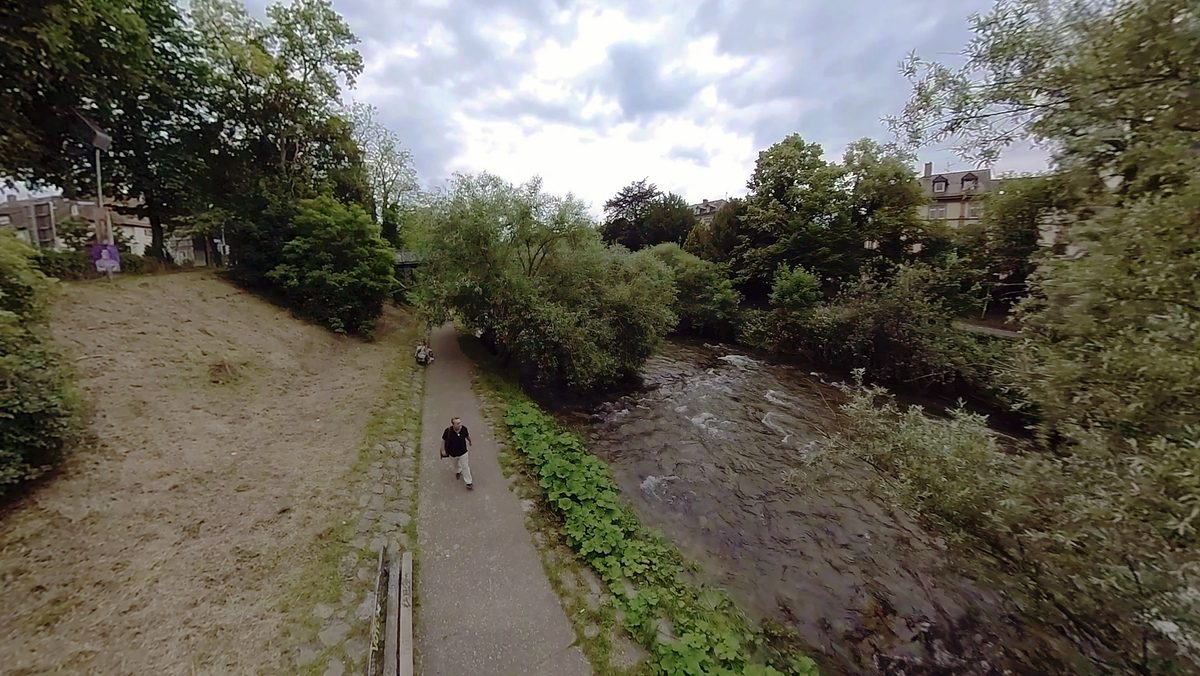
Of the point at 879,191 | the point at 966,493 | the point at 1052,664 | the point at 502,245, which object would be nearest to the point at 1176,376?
the point at 966,493

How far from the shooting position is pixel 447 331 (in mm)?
24016

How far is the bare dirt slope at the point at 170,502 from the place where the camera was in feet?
14.0

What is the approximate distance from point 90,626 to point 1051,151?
38.2ft

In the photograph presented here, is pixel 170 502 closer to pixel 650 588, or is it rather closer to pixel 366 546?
pixel 366 546

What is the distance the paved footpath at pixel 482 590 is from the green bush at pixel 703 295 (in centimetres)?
1876

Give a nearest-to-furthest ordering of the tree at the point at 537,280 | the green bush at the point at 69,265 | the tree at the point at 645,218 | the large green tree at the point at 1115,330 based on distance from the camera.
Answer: the large green tree at the point at 1115,330 < the green bush at the point at 69,265 < the tree at the point at 537,280 < the tree at the point at 645,218

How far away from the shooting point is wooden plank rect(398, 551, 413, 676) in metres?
4.30

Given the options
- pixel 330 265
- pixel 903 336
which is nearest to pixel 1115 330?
pixel 903 336

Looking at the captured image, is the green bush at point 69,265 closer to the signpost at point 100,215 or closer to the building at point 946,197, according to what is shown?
the signpost at point 100,215

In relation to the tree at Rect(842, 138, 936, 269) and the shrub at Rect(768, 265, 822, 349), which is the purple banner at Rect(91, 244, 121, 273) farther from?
the tree at Rect(842, 138, 936, 269)

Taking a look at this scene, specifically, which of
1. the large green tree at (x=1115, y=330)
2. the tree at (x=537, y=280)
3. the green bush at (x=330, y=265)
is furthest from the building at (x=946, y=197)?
the green bush at (x=330, y=265)

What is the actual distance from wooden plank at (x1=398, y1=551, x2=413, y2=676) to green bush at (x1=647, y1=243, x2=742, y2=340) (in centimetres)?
2082

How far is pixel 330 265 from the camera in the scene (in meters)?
17.4

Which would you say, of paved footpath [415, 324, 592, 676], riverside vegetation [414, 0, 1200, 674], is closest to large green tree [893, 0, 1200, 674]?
riverside vegetation [414, 0, 1200, 674]
